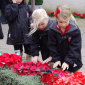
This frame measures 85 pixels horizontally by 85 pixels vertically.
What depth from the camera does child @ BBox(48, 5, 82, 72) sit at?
6.93 feet

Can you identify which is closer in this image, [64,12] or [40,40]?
[64,12]

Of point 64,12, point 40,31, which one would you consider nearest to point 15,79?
point 40,31

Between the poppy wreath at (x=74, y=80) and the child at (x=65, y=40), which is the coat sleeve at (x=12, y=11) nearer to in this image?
the child at (x=65, y=40)

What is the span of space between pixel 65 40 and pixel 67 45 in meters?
0.09

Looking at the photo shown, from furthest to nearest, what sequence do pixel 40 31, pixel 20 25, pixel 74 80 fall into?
pixel 20 25
pixel 40 31
pixel 74 80

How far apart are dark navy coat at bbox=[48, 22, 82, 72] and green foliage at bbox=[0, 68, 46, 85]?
435 mm

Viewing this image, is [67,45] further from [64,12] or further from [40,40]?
[40,40]

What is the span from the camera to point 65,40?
2.30m

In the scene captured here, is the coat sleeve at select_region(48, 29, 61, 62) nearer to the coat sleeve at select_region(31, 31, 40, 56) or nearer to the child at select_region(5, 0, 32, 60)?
the coat sleeve at select_region(31, 31, 40, 56)

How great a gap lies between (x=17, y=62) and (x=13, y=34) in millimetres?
899

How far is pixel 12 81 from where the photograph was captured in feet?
7.42

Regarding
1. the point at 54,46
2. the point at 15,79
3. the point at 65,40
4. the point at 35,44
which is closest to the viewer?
the point at 15,79

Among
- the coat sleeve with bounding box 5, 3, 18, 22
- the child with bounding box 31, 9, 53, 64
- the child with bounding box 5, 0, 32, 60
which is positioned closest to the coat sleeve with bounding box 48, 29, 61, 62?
the child with bounding box 31, 9, 53, 64

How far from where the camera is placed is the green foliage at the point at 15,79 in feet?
6.87
